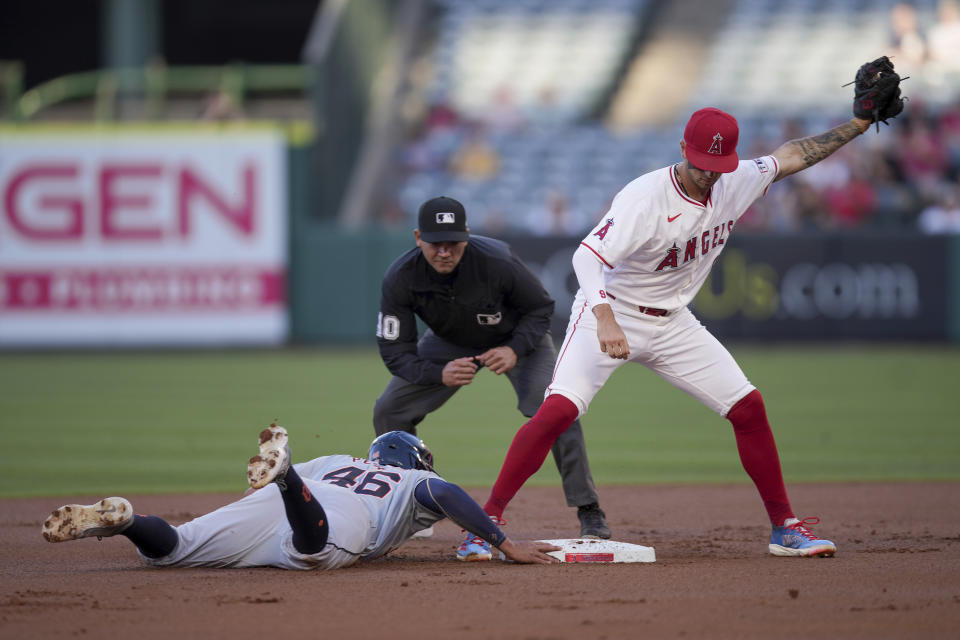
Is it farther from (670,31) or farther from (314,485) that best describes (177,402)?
(670,31)

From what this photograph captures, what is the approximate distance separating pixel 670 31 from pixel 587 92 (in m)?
2.53

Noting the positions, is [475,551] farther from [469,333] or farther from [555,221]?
[555,221]

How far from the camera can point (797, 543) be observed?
233 inches

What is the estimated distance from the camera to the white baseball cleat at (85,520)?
16.6ft

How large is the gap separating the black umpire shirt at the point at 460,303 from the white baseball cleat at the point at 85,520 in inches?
75.4

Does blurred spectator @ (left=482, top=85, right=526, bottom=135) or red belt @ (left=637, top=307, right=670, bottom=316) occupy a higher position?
blurred spectator @ (left=482, top=85, right=526, bottom=135)

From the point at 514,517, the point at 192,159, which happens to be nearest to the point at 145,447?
the point at 514,517

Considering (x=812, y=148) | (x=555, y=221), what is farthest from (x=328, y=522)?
(x=555, y=221)

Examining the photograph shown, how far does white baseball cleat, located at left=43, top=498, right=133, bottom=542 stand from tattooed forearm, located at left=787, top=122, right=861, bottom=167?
11.4 feet

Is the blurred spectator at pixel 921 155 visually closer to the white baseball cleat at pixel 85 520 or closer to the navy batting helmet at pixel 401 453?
the navy batting helmet at pixel 401 453

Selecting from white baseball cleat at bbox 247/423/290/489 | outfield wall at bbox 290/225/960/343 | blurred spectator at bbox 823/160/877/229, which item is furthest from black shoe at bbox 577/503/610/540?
blurred spectator at bbox 823/160/877/229

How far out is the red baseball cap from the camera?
18.7ft

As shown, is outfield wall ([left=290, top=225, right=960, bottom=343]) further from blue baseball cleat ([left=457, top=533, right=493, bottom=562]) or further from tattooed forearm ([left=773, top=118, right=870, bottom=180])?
blue baseball cleat ([left=457, top=533, right=493, bottom=562])

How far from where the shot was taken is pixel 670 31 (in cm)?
2644
